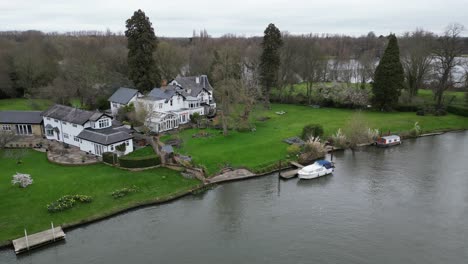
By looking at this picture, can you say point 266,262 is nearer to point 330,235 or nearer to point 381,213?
point 330,235

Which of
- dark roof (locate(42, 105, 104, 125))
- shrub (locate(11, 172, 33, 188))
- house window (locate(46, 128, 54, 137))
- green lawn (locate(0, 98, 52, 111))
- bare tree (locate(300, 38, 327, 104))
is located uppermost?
bare tree (locate(300, 38, 327, 104))

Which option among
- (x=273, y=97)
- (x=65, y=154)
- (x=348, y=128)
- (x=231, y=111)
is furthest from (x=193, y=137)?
(x=273, y=97)

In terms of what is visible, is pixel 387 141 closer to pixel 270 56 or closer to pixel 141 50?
pixel 270 56

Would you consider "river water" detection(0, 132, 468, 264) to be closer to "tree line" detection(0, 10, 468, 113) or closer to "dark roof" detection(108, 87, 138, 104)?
"tree line" detection(0, 10, 468, 113)

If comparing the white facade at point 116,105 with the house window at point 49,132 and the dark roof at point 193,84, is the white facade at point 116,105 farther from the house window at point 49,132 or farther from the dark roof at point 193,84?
the house window at point 49,132

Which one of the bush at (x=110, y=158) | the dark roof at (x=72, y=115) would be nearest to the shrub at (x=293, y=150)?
the bush at (x=110, y=158)

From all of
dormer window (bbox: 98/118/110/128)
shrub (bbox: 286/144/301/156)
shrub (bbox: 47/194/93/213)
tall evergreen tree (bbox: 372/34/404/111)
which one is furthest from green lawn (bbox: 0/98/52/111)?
tall evergreen tree (bbox: 372/34/404/111)

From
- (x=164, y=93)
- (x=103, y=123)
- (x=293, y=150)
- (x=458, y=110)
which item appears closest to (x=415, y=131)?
(x=458, y=110)
